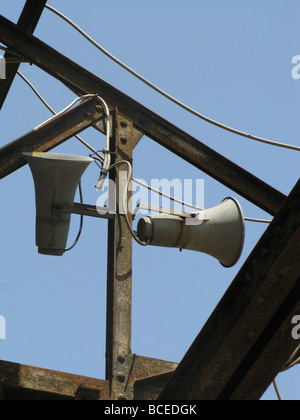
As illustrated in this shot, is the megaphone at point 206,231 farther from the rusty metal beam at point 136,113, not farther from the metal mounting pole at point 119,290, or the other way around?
the rusty metal beam at point 136,113

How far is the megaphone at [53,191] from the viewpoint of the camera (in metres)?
5.23

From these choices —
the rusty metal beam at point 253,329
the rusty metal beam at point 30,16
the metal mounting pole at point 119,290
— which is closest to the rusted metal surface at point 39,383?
the metal mounting pole at point 119,290

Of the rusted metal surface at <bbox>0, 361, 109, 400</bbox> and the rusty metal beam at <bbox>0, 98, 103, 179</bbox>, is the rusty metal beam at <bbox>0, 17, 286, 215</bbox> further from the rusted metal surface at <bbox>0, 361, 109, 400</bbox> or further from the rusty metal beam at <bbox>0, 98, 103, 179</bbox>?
the rusted metal surface at <bbox>0, 361, 109, 400</bbox>

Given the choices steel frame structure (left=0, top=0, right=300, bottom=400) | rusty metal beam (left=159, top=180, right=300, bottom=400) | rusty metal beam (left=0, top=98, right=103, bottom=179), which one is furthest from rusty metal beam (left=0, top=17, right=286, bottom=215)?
rusty metal beam (left=159, top=180, right=300, bottom=400)

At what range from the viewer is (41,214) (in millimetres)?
5387

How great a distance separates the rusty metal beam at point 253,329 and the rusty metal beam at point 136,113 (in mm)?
2379

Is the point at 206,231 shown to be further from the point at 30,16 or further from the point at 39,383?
the point at 30,16

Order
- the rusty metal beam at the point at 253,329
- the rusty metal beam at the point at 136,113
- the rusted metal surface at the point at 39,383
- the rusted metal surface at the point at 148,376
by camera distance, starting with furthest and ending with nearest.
A: the rusty metal beam at the point at 136,113 < the rusted metal surface at the point at 148,376 < the rusted metal surface at the point at 39,383 < the rusty metal beam at the point at 253,329

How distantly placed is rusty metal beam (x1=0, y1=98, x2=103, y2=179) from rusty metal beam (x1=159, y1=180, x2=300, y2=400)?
2.27m

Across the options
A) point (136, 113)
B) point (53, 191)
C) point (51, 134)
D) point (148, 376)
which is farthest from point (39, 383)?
point (136, 113)

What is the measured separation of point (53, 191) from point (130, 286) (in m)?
0.74

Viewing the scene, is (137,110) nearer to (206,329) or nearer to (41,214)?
(41,214)

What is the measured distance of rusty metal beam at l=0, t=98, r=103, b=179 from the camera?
565cm
